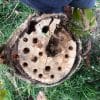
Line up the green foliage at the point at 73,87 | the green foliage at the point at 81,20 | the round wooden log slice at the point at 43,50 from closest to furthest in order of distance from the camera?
1. the round wooden log slice at the point at 43,50
2. the green foliage at the point at 81,20
3. the green foliage at the point at 73,87

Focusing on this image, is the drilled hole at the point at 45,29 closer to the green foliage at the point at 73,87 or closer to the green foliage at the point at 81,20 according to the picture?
the green foliage at the point at 81,20

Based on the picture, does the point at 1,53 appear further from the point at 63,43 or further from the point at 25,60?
the point at 63,43

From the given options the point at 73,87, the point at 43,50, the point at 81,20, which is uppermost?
the point at 81,20

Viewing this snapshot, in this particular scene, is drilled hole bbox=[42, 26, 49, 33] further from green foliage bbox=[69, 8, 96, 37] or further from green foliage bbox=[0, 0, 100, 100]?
green foliage bbox=[0, 0, 100, 100]

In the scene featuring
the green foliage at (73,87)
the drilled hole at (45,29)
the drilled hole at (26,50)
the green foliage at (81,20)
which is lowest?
the green foliage at (73,87)

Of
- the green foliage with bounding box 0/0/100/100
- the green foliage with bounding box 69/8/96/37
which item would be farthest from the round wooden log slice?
the green foliage with bounding box 0/0/100/100

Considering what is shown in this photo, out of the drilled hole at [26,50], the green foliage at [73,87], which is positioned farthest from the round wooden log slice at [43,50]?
the green foliage at [73,87]

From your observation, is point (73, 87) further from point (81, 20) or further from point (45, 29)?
point (45, 29)

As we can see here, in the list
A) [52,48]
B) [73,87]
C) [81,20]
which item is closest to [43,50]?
[52,48]

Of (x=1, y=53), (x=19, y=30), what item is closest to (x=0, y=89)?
(x=1, y=53)
